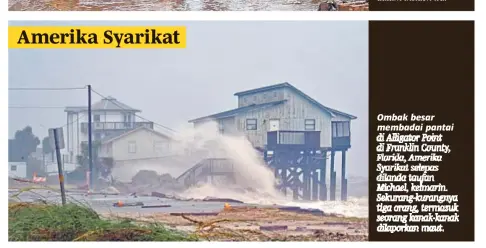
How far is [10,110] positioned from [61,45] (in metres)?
0.37

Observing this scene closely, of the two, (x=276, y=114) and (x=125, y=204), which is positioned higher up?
(x=276, y=114)

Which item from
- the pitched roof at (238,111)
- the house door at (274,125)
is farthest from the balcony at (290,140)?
the pitched roof at (238,111)

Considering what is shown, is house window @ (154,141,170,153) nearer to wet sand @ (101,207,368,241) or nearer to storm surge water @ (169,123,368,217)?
storm surge water @ (169,123,368,217)

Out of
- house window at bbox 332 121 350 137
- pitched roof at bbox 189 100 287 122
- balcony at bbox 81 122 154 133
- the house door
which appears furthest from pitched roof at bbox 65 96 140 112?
house window at bbox 332 121 350 137

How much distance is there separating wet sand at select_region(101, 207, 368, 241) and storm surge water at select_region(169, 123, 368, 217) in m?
0.05

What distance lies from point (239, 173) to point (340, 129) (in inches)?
19.7

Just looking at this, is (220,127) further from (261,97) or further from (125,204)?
(125,204)

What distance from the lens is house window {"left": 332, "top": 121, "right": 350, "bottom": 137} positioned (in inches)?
135

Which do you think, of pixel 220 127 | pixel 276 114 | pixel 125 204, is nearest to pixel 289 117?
pixel 276 114

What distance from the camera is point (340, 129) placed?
3.43 meters

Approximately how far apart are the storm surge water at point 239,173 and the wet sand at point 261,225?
0.05 meters

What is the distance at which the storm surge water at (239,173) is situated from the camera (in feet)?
11.2
